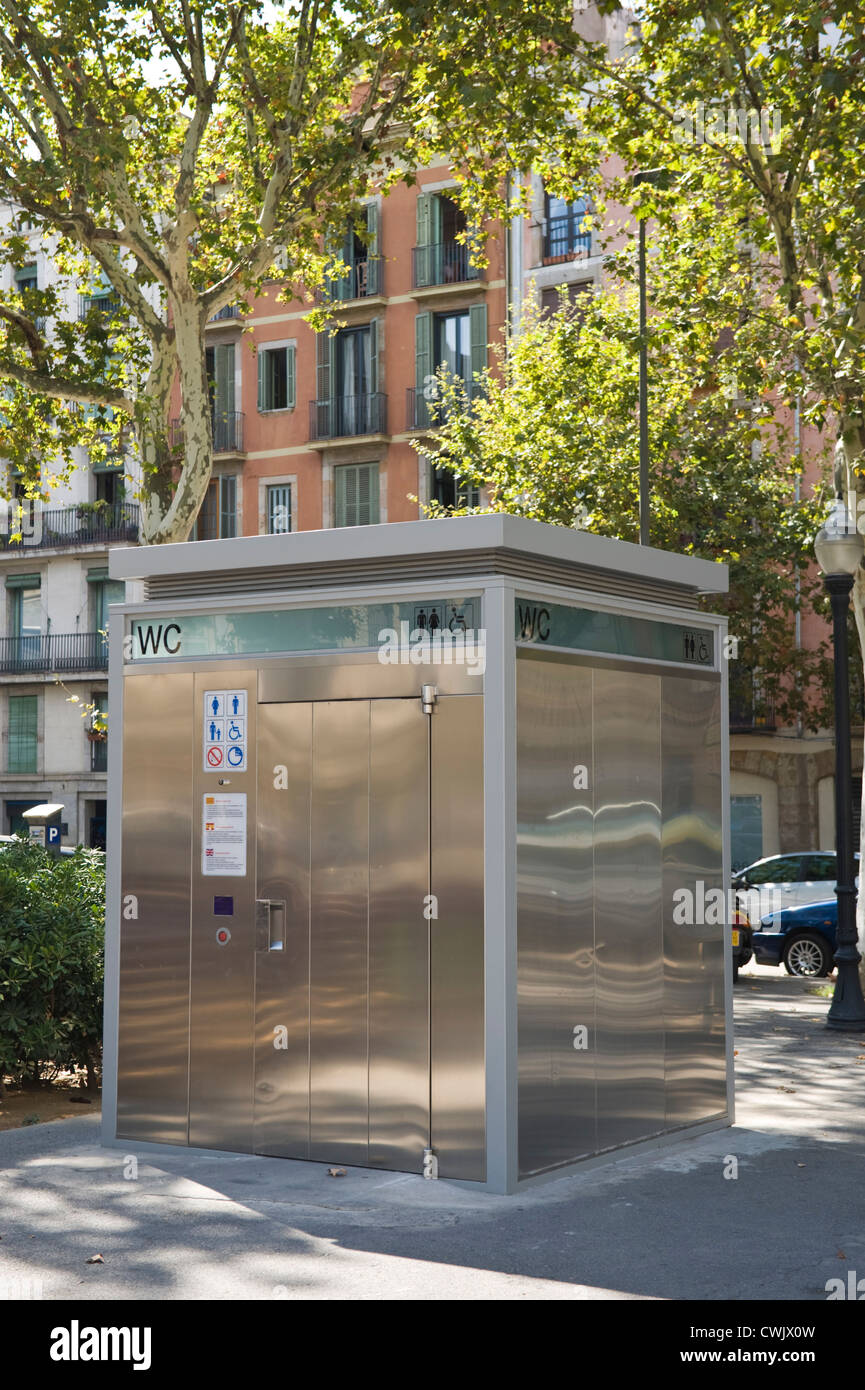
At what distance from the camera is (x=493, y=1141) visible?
7480mm

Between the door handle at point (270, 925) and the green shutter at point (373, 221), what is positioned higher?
the green shutter at point (373, 221)

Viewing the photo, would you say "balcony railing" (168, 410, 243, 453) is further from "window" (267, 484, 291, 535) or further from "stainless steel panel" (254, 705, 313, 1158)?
"stainless steel panel" (254, 705, 313, 1158)

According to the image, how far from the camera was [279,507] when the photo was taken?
129ft

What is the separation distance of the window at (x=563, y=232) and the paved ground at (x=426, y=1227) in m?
29.0

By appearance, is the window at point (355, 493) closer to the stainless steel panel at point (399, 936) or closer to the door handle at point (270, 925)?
the door handle at point (270, 925)

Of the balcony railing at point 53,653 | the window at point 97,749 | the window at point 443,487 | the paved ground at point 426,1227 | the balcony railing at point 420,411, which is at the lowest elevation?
the paved ground at point 426,1227

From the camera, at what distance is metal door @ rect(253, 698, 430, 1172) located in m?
7.86

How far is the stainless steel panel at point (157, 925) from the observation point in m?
8.59

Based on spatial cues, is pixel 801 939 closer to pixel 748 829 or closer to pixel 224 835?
pixel 748 829

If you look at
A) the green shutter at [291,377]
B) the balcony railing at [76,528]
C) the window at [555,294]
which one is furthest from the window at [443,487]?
the balcony railing at [76,528]

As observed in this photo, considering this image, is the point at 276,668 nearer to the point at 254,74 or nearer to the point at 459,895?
the point at 459,895

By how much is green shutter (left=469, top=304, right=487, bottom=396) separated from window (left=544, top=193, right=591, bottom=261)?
1902mm
